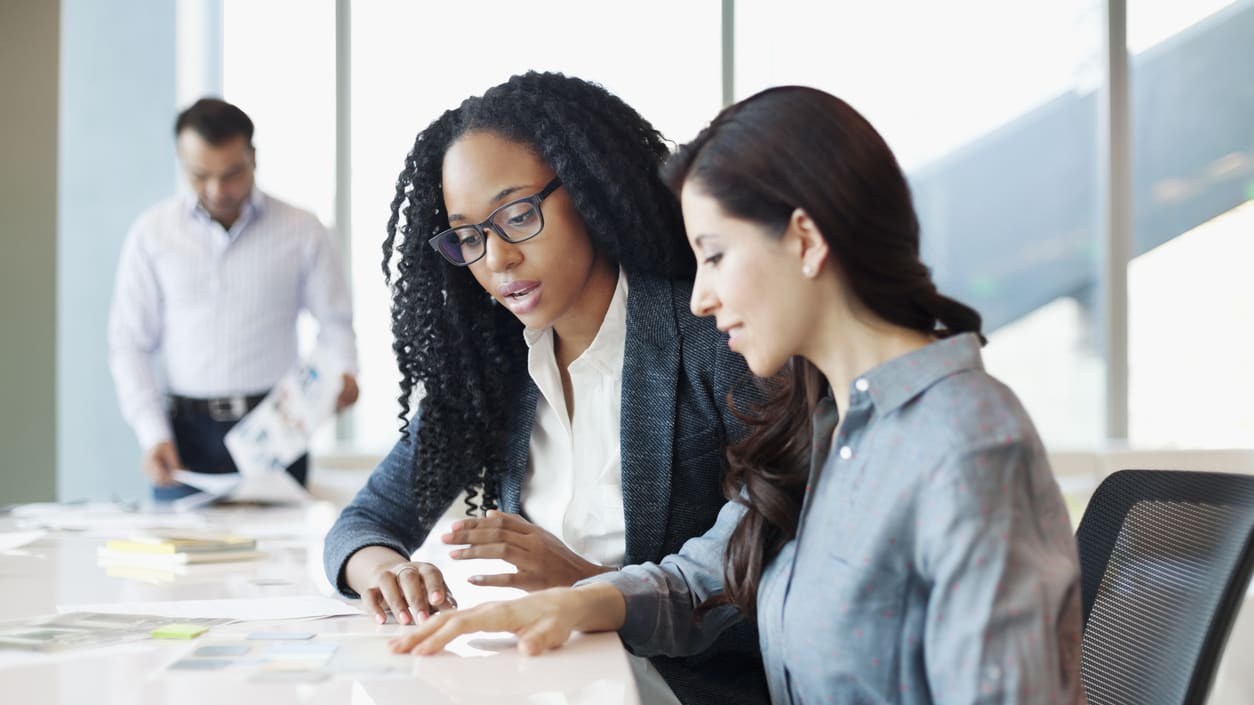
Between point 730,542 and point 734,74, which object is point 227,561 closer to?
point 730,542

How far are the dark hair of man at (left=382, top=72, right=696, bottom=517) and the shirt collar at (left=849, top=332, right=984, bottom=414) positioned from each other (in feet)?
2.09

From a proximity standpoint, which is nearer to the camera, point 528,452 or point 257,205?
point 528,452

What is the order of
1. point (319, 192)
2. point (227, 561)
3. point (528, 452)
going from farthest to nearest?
point (319, 192)
point (227, 561)
point (528, 452)

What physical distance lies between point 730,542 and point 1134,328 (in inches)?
168

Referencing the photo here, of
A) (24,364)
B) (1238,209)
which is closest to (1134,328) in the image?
(1238,209)

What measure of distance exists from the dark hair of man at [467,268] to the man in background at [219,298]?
1.69 meters

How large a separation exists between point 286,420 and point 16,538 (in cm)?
69

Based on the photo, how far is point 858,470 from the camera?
1.08 meters

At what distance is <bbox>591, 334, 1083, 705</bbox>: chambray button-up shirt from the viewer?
919mm

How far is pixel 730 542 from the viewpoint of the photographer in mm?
1305

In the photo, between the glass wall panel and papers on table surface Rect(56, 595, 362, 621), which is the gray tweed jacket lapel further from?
the glass wall panel

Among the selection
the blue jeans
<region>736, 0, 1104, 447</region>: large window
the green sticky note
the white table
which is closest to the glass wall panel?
<region>736, 0, 1104, 447</region>: large window

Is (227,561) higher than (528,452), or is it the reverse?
(528,452)

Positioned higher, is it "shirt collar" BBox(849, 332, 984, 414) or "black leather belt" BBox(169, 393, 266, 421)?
"shirt collar" BBox(849, 332, 984, 414)
